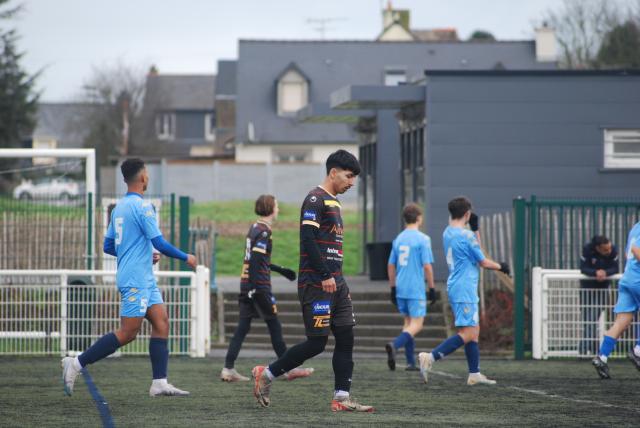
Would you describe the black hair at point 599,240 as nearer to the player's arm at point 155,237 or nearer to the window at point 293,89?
the player's arm at point 155,237

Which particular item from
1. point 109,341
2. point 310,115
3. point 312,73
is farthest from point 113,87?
point 109,341

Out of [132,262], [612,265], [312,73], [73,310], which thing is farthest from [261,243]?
[312,73]

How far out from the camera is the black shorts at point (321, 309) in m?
9.20

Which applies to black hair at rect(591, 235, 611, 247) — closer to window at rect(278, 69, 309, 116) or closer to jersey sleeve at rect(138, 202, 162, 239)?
jersey sleeve at rect(138, 202, 162, 239)

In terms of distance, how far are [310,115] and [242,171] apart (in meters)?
23.5

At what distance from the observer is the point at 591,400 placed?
1051 centimetres

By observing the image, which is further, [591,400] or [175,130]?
[175,130]

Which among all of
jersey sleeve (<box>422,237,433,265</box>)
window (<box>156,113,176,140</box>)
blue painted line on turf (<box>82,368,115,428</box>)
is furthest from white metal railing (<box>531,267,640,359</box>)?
window (<box>156,113,176,140</box>)

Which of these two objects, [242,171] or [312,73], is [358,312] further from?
[312,73]

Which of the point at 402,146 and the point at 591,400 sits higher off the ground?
the point at 402,146

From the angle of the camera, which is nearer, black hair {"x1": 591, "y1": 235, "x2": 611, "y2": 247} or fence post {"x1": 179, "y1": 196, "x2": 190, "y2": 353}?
black hair {"x1": 591, "y1": 235, "x2": 611, "y2": 247}

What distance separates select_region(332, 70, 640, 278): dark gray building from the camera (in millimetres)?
23234

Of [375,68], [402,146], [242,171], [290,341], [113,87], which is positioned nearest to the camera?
[290,341]

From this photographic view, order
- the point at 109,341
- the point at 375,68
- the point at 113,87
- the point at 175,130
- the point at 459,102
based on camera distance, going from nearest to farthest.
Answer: the point at 109,341 → the point at 459,102 → the point at 375,68 → the point at 113,87 → the point at 175,130
